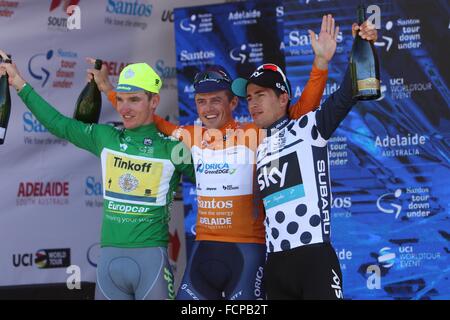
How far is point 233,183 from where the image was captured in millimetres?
4398

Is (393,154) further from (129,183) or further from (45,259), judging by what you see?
(45,259)

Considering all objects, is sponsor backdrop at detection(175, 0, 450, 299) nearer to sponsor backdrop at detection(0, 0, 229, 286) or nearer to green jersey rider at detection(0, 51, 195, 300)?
sponsor backdrop at detection(0, 0, 229, 286)

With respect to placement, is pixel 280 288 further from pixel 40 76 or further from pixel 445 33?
pixel 40 76

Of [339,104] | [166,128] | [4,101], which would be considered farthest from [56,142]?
[339,104]

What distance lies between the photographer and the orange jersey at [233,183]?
4.37 m

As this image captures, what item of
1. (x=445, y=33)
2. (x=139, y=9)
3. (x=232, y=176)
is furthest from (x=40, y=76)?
(x=445, y=33)

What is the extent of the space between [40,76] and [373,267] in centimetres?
257

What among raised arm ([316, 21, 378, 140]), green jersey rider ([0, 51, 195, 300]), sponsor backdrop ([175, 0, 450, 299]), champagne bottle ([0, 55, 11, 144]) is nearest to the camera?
raised arm ([316, 21, 378, 140])

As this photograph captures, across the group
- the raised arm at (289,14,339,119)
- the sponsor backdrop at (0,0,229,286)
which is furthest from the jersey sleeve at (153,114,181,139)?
the sponsor backdrop at (0,0,229,286)

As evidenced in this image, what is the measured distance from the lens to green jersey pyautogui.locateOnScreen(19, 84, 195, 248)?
4535 millimetres

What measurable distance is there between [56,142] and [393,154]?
2.30m

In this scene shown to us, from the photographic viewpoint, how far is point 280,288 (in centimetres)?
413

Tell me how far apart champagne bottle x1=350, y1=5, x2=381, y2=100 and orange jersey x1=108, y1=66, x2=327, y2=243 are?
0.20m
